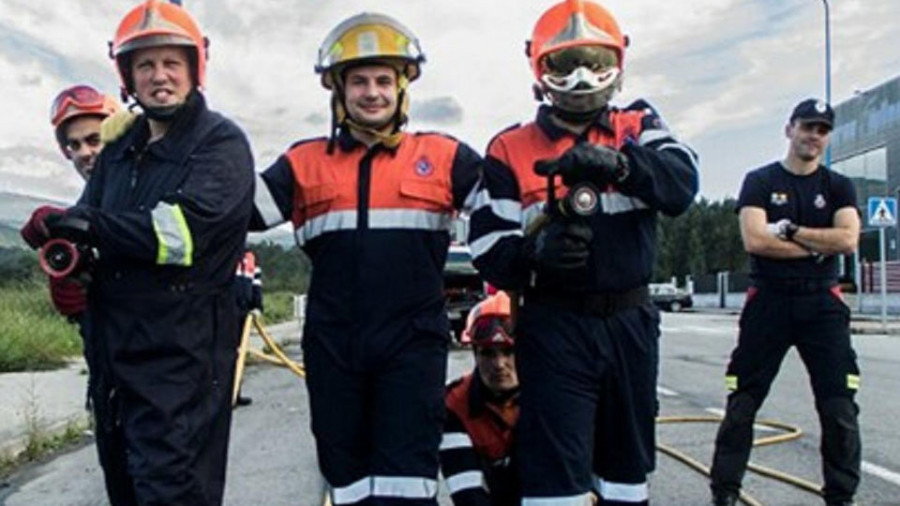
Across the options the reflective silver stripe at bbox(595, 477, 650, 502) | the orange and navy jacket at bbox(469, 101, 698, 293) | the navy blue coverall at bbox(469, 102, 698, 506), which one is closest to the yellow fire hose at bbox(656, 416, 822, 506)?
the reflective silver stripe at bbox(595, 477, 650, 502)

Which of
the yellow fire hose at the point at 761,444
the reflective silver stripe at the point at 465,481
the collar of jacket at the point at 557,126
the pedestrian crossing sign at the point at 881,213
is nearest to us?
the collar of jacket at the point at 557,126

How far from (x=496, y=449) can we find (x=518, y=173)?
4.41 feet

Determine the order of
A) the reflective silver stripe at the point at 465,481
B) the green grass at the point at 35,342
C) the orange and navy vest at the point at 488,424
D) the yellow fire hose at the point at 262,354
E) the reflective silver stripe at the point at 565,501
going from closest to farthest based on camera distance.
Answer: the reflective silver stripe at the point at 565,501 < the reflective silver stripe at the point at 465,481 < the orange and navy vest at the point at 488,424 < the yellow fire hose at the point at 262,354 < the green grass at the point at 35,342

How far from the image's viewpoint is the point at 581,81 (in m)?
3.37

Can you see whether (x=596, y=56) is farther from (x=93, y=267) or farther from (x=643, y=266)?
(x=93, y=267)

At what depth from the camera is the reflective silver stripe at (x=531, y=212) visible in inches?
134

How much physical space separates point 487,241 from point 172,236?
3.48 ft

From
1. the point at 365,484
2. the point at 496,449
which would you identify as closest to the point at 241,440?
the point at 496,449

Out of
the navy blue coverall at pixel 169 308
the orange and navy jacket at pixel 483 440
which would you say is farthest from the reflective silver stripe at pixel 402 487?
the orange and navy jacket at pixel 483 440

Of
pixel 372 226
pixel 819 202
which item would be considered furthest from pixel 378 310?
pixel 819 202

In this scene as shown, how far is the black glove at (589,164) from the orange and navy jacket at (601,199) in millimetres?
143

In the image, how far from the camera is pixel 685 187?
338 cm

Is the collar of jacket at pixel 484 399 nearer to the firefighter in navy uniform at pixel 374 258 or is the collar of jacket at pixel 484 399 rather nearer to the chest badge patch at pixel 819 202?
the firefighter in navy uniform at pixel 374 258

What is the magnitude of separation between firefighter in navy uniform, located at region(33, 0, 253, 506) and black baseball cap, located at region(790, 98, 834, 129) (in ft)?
9.36
